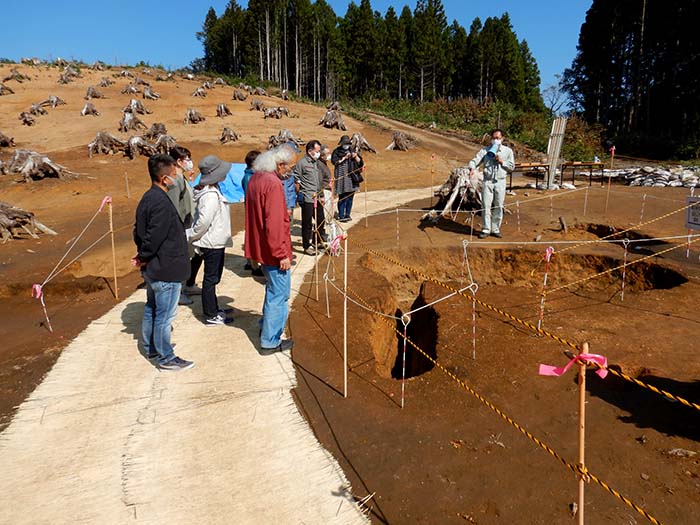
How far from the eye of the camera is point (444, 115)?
38531mm

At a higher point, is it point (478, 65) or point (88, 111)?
point (478, 65)

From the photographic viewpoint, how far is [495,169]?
8789 millimetres

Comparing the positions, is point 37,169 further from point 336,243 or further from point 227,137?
point 336,243

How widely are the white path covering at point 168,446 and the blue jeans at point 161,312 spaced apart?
0.80 ft

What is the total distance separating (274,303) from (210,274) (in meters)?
1.07

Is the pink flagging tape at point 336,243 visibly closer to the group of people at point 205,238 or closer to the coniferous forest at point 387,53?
the group of people at point 205,238

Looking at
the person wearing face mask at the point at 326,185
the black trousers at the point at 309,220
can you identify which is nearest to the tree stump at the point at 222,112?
the person wearing face mask at the point at 326,185

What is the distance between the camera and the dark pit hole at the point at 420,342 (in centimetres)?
693

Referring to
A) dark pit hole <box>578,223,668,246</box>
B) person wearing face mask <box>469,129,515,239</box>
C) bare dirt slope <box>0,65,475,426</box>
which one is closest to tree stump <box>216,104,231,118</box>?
bare dirt slope <box>0,65,475,426</box>

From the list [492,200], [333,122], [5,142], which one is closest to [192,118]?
[333,122]

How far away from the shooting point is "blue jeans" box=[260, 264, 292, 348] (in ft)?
15.7

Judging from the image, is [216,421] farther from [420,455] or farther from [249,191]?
[249,191]

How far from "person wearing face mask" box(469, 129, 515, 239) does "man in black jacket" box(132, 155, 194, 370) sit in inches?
228

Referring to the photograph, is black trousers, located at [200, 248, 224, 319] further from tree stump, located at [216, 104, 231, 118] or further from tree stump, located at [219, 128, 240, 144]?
tree stump, located at [216, 104, 231, 118]
